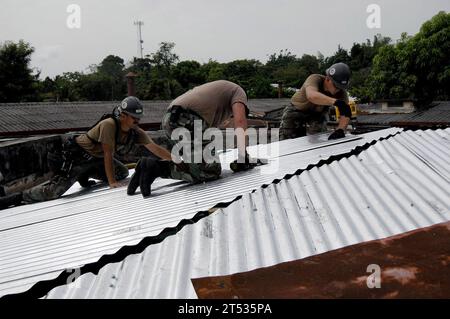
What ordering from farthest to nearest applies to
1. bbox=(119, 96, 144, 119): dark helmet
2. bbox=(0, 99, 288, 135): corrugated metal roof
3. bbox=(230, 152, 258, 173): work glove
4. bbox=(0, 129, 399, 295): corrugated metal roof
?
bbox=(0, 99, 288, 135): corrugated metal roof < bbox=(119, 96, 144, 119): dark helmet < bbox=(230, 152, 258, 173): work glove < bbox=(0, 129, 399, 295): corrugated metal roof

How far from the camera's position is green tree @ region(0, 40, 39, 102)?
3575 cm

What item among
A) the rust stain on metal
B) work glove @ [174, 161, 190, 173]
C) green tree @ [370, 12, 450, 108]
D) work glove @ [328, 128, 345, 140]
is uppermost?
green tree @ [370, 12, 450, 108]

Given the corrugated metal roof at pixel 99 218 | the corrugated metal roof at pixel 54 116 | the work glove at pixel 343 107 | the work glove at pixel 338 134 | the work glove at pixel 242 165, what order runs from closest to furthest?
the corrugated metal roof at pixel 99 218
the work glove at pixel 242 165
the work glove at pixel 343 107
the work glove at pixel 338 134
the corrugated metal roof at pixel 54 116

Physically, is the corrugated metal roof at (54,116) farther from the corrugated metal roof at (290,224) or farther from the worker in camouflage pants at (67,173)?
the corrugated metal roof at (290,224)

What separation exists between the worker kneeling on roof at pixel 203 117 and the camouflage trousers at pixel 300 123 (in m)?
2.28

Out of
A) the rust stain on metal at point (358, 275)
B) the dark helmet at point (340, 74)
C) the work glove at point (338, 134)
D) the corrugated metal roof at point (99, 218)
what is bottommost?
the corrugated metal roof at point (99, 218)

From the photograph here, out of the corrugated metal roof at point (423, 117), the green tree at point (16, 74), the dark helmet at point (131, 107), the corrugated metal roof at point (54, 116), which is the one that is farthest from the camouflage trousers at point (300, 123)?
the green tree at point (16, 74)

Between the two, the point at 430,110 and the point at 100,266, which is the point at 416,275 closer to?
the point at 100,266

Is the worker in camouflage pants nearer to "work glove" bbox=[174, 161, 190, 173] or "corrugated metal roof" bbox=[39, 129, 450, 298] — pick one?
"work glove" bbox=[174, 161, 190, 173]

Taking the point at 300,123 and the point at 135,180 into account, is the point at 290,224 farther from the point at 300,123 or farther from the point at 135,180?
the point at 300,123

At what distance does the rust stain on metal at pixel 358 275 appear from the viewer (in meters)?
1.68

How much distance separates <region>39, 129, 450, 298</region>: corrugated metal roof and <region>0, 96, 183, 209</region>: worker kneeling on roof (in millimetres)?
→ 2290

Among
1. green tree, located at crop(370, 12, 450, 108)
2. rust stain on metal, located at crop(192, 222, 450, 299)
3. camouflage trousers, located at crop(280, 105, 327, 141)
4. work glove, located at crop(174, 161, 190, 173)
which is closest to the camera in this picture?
rust stain on metal, located at crop(192, 222, 450, 299)

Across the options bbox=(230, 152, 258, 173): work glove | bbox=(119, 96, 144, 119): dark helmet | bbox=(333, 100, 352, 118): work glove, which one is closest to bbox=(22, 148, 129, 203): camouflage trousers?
bbox=(119, 96, 144, 119): dark helmet
